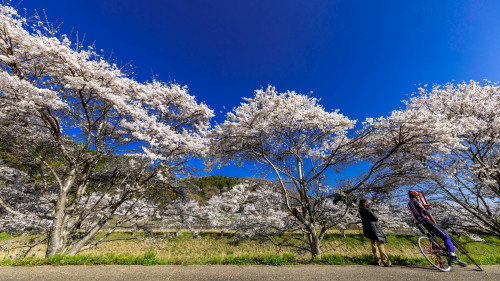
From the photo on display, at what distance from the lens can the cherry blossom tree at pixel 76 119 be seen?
5.45 metres

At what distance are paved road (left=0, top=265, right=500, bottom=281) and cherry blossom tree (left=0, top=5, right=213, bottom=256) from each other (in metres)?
3.17

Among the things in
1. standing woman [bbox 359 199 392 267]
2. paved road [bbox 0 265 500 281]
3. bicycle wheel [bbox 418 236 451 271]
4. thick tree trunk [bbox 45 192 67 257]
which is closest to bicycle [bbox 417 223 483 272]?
bicycle wheel [bbox 418 236 451 271]

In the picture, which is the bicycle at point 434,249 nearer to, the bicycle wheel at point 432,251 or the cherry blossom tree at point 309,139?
the bicycle wheel at point 432,251

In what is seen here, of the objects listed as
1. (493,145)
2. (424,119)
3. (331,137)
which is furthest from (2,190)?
(493,145)

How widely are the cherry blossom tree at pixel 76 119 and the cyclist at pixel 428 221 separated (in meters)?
7.24

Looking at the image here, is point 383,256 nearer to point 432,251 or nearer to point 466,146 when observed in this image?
point 432,251

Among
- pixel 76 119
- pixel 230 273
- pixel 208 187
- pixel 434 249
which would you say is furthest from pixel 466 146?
pixel 208 187

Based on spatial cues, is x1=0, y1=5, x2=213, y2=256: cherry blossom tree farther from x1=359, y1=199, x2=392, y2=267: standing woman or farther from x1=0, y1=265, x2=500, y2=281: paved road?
x1=359, y1=199, x2=392, y2=267: standing woman

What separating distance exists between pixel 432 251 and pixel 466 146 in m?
6.53

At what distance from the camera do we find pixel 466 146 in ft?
26.5

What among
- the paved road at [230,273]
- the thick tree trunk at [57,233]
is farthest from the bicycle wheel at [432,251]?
the thick tree trunk at [57,233]

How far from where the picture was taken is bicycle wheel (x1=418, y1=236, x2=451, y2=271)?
14.7 feet

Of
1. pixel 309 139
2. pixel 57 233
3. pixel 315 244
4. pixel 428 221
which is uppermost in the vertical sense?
pixel 309 139

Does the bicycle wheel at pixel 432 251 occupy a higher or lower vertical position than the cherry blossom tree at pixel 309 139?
lower
